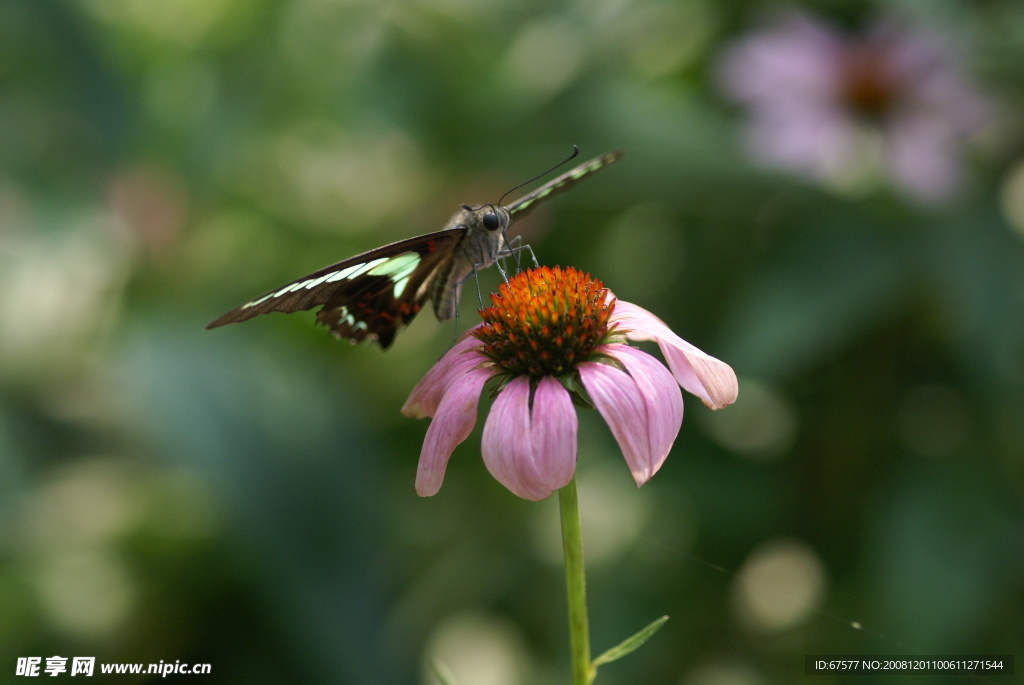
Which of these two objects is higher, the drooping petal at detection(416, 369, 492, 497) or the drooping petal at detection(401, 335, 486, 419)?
the drooping petal at detection(401, 335, 486, 419)

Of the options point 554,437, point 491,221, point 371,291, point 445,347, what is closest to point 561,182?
point 491,221

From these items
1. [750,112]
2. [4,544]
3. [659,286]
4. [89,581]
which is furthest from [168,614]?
[750,112]

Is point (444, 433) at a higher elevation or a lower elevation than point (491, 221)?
lower

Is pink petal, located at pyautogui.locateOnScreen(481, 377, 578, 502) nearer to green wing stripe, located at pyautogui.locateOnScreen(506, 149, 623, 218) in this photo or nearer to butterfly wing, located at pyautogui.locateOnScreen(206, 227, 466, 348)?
butterfly wing, located at pyautogui.locateOnScreen(206, 227, 466, 348)

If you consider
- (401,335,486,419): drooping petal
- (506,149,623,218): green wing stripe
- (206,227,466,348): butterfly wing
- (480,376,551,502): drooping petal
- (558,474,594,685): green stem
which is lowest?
(558,474,594,685): green stem

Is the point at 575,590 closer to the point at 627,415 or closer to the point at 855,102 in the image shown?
the point at 627,415

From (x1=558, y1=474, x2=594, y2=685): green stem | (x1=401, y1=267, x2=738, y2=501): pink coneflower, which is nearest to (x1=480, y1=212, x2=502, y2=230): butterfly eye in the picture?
(x1=401, y1=267, x2=738, y2=501): pink coneflower
